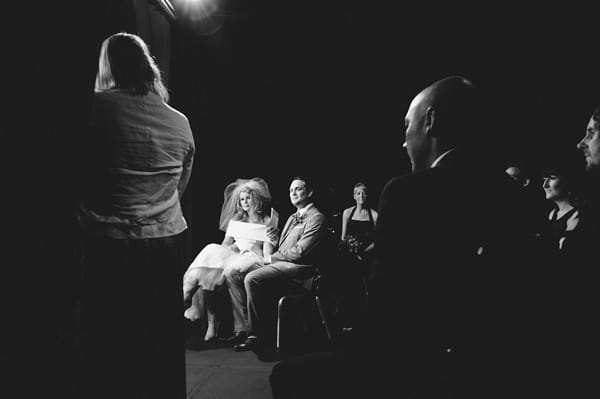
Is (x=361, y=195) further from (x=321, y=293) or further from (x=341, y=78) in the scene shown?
(x=321, y=293)

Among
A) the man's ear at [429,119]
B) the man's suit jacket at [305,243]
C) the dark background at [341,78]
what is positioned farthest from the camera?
the dark background at [341,78]

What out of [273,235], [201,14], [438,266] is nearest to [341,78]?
[201,14]

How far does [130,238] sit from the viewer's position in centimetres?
129

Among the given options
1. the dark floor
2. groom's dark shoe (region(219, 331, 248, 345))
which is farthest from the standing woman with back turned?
groom's dark shoe (region(219, 331, 248, 345))

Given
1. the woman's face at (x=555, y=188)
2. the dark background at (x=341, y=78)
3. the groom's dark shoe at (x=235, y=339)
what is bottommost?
the groom's dark shoe at (x=235, y=339)

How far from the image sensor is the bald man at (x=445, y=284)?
26.2 inches

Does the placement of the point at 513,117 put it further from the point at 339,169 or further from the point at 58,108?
the point at 58,108

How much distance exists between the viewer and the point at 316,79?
208 inches

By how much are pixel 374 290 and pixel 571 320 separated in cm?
45

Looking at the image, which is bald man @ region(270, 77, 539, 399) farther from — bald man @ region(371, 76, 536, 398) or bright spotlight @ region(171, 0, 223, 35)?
bright spotlight @ region(171, 0, 223, 35)

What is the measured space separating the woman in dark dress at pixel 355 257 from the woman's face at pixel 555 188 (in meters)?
1.49

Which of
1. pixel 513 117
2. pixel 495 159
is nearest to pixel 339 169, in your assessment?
pixel 513 117

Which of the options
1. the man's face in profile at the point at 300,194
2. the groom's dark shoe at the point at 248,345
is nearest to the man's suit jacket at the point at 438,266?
the groom's dark shoe at the point at 248,345

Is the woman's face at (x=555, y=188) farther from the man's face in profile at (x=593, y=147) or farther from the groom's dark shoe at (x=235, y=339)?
the groom's dark shoe at (x=235, y=339)
